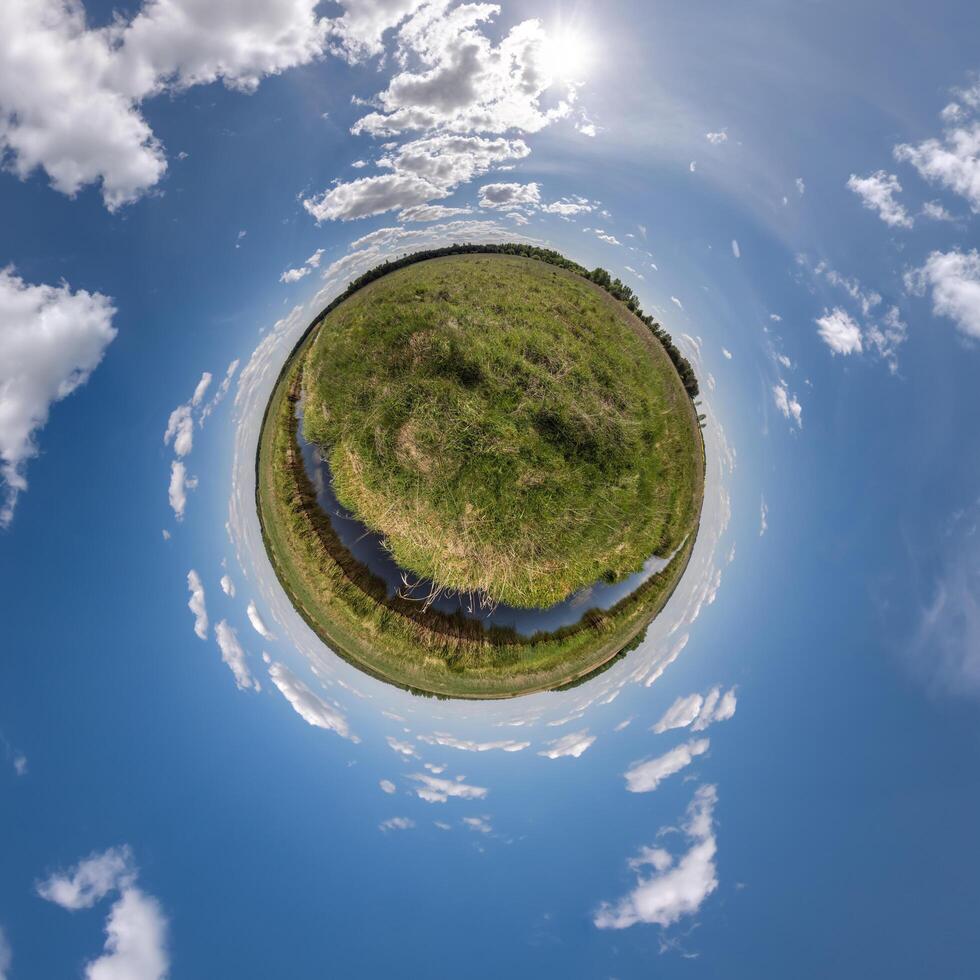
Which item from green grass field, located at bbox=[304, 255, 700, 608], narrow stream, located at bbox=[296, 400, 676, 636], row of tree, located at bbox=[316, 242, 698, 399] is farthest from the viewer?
row of tree, located at bbox=[316, 242, 698, 399]

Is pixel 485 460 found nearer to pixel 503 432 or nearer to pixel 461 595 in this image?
pixel 503 432

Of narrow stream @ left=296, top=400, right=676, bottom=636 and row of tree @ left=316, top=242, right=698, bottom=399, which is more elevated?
row of tree @ left=316, top=242, right=698, bottom=399

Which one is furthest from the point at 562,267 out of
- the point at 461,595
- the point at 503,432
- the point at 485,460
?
the point at 461,595

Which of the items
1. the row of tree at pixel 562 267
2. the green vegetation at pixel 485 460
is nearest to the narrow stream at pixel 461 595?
the green vegetation at pixel 485 460

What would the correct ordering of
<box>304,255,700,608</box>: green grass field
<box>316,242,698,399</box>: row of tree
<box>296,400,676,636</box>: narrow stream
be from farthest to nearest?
<box>316,242,698,399</box>: row of tree
<box>296,400,676,636</box>: narrow stream
<box>304,255,700,608</box>: green grass field

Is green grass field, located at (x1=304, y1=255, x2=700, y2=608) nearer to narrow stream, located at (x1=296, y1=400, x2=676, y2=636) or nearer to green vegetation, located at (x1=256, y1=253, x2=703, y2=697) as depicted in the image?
green vegetation, located at (x1=256, y1=253, x2=703, y2=697)

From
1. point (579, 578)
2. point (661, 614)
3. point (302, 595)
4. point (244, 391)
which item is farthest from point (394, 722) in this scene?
point (244, 391)

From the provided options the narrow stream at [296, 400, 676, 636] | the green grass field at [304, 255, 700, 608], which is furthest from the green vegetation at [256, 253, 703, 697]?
the narrow stream at [296, 400, 676, 636]
